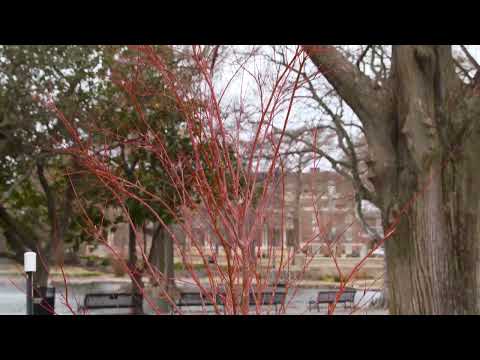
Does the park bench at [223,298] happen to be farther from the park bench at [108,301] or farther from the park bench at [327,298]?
the park bench at [108,301]

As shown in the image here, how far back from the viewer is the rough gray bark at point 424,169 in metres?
5.51

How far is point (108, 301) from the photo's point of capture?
9484 millimetres

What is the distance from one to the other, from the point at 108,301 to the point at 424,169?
613cm

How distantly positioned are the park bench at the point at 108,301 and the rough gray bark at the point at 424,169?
5.23m

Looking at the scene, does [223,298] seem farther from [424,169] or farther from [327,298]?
[327,298]

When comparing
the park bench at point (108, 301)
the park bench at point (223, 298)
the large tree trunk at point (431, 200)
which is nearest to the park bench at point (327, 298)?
the park bench at point (223, 298)

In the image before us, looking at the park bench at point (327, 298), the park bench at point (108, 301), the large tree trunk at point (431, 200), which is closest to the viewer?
the park bench at point (327, 298)

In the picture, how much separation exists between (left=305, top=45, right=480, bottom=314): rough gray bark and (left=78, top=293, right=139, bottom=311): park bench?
5.23 meters

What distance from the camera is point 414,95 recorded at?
5703mm

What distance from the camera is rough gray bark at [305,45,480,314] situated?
5.51 m

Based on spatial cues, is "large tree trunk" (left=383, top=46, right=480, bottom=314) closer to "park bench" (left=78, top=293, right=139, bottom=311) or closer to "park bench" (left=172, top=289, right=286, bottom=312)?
"park bench" (left=172, top=289, right=286, bottom=312)
